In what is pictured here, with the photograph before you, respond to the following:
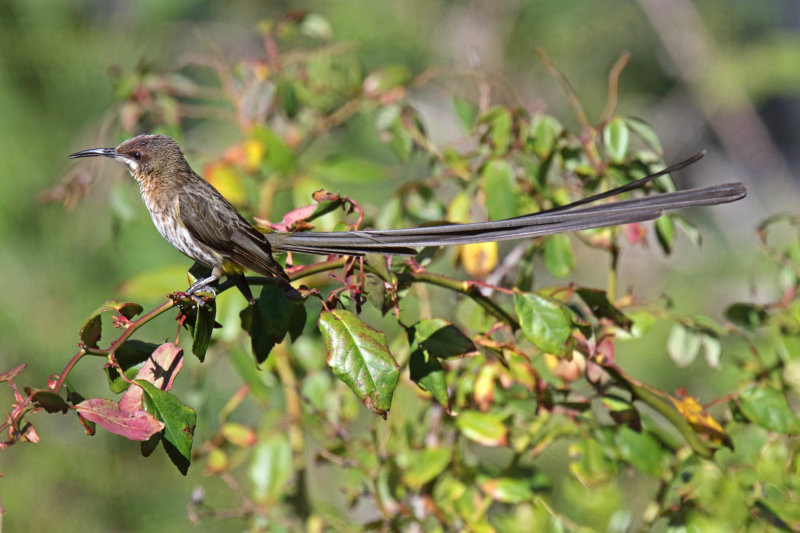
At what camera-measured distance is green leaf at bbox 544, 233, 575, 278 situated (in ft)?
4.78

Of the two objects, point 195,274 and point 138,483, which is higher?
point 195,274

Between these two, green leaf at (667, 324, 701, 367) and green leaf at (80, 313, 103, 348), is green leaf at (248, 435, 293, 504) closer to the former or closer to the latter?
green leaf at (80, 313, 103, 348)

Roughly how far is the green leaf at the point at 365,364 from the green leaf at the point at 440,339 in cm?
10

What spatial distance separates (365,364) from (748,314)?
2.73ft

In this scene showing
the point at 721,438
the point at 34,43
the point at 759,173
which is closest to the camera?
the point at 721,438

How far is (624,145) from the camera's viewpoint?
1.44 m

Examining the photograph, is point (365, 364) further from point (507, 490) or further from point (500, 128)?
point (500, 128)

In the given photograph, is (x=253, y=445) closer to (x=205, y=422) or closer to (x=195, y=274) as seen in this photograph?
(x=205, y=422)

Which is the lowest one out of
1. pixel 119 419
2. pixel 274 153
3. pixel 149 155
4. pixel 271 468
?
pixel 271 468

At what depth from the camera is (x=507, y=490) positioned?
1393 mm

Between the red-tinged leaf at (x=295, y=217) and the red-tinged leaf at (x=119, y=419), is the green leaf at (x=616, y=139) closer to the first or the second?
the red-tinged leaf at (x=295, y=217)

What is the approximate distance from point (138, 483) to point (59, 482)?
0.32 m

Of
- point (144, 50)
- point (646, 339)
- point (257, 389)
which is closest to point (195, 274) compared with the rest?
point (257, 389)

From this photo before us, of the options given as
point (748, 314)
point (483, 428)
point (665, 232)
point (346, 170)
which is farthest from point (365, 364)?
point (346, 170)
